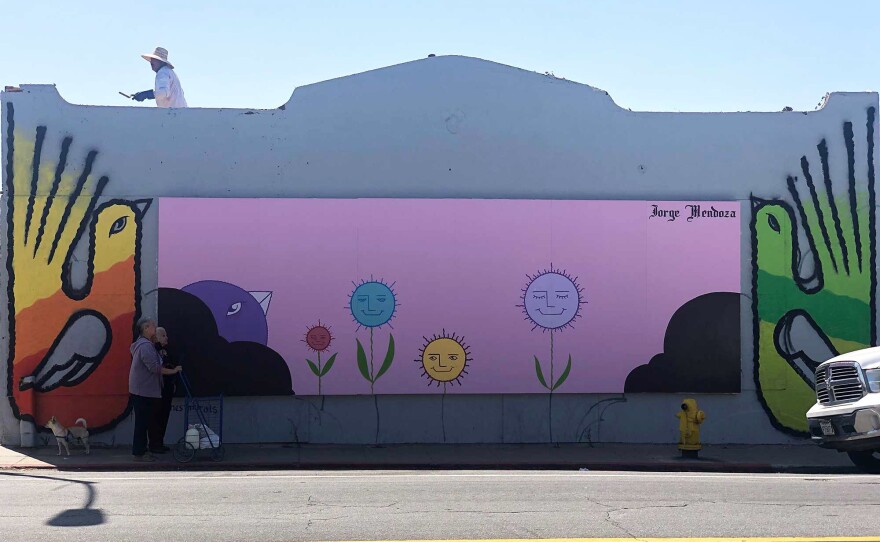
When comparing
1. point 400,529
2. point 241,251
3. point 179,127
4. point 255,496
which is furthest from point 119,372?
point 400,529

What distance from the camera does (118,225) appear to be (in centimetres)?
1672

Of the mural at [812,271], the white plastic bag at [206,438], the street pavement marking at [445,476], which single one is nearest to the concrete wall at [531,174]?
the mural at [812,271]

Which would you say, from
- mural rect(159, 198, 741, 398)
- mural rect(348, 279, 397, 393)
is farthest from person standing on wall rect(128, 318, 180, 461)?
mural rect(348, 279, 397, 393)

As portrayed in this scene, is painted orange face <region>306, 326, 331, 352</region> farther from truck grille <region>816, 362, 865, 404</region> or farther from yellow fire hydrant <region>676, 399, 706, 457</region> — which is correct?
truck grille <region>816, 362, 865, 404</region>

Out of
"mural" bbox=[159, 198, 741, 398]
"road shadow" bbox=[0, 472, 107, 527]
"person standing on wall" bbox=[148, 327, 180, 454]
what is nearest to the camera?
"road shadow" bbox=[0, 472, 107, 527]

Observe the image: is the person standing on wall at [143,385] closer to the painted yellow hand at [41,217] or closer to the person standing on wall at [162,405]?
the person standing on wall at [162,405]

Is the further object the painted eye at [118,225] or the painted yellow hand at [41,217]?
the painted eye at [118,225]

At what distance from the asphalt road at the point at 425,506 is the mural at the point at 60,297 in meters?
2.90

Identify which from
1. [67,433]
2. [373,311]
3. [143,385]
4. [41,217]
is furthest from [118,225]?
[373,311]

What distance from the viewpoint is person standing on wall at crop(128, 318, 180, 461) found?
15.2m

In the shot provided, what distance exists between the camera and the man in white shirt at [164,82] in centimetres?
1836

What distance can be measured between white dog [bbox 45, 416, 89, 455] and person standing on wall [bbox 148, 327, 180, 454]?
3.11 ft

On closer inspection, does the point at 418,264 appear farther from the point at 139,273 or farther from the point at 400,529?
the point at 400,529

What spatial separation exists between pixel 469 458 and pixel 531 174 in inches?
186
